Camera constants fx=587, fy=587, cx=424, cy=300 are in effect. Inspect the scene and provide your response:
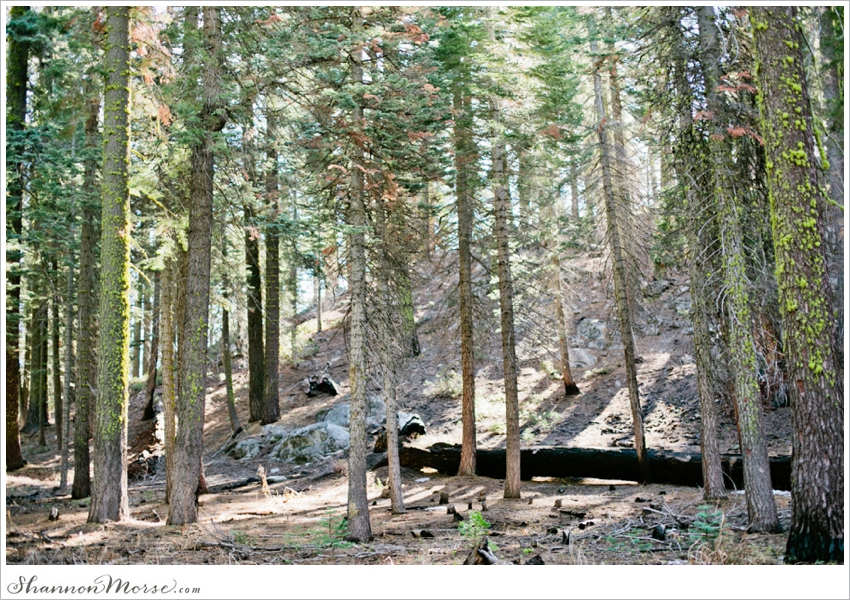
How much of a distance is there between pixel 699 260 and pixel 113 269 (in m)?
8.61

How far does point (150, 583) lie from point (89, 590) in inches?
22.2

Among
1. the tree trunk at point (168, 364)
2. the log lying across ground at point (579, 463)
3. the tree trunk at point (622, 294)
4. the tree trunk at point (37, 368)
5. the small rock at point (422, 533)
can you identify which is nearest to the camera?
the small rock at point (422, 533)

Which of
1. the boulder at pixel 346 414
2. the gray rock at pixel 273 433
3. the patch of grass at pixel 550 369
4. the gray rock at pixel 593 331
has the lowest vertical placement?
the gray rock at pixel 273 433

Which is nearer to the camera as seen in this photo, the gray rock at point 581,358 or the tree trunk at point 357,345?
the tree trunk at point 357,345

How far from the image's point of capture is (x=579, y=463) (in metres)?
13.1

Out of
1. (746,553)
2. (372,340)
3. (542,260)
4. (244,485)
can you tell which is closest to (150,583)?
(372,340)

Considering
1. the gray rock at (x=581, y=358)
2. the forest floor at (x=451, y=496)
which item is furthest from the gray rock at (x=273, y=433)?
the gray rock at (x=581, y=358)

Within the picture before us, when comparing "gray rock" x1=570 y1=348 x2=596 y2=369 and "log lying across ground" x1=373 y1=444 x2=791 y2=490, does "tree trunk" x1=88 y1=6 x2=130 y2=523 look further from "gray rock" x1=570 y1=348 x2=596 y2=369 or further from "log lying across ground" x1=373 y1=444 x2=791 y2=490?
"gray rock" x1=570 y1=348 x2=596 y2=369

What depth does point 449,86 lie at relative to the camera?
1227cm

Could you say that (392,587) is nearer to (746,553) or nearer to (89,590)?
(89,590)

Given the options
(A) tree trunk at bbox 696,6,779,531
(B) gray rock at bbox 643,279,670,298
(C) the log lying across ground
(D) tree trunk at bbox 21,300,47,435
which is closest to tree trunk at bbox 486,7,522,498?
(C) the log lying across ground

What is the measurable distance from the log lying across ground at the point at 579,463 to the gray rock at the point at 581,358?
659 centimetres

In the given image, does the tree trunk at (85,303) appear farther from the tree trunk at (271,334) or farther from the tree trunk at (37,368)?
the tree trunk at (271,334)

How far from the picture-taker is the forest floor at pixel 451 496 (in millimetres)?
6730
